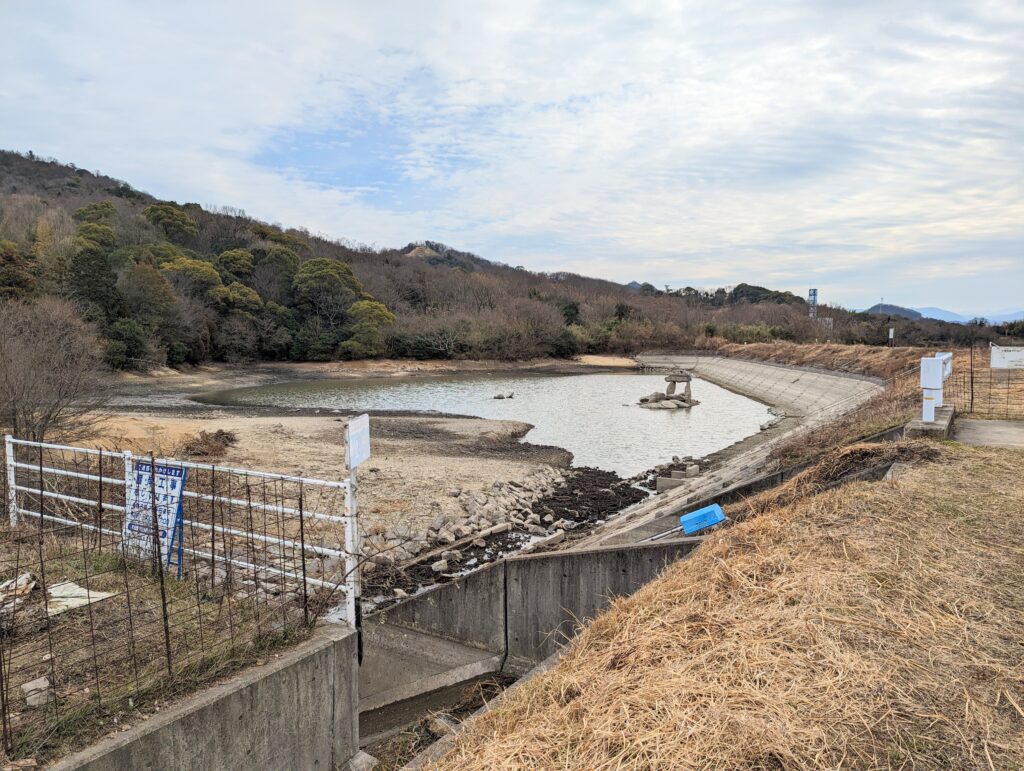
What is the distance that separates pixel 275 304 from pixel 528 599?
2424 inches

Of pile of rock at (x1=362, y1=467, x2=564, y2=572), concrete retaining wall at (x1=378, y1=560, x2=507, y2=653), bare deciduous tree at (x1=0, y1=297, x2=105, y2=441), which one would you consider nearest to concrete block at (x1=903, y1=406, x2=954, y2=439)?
concrete retaining wall at (x1=378, y1=560, x2=507, y2=653)

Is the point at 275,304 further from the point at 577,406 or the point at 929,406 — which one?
the point at 929,406

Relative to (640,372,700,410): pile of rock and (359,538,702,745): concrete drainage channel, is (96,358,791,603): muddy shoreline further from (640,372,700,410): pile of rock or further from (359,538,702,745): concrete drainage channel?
(640,372,700,410): pile of rock

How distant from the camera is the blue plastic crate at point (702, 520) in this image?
6758 millimetres

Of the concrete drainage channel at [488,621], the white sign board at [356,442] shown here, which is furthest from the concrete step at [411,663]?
the white sign board at [356,442]

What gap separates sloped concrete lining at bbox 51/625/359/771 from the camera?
136 inches

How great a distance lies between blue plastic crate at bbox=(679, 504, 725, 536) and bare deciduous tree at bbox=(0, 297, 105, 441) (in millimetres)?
11508

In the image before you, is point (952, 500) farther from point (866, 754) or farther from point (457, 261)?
point (457, 261)

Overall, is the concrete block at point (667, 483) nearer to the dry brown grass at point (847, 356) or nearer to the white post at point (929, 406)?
the white post at point (929, 406)

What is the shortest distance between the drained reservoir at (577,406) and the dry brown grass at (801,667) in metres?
14.1

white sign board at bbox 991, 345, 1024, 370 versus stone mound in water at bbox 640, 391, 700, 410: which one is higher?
white sign board at bbox 991, 345, 1024, 370

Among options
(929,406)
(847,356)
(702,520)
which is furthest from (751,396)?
(702,520)

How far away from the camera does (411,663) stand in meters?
7.23

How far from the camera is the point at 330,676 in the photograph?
467 cm
